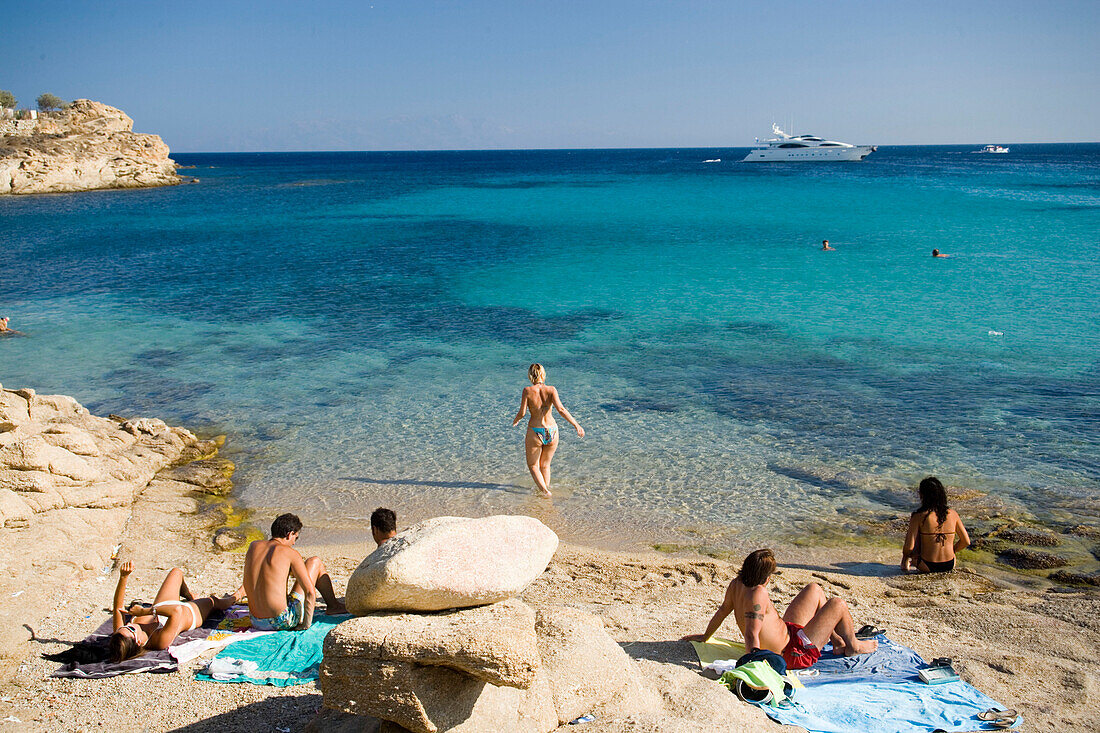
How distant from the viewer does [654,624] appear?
6566 millimetres

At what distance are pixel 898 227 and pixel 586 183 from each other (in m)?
45.0

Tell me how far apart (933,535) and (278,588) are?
6.05 metres

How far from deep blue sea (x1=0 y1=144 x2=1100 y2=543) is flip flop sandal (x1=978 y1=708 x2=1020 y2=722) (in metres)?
3.80

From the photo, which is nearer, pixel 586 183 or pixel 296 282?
pixel 296 282

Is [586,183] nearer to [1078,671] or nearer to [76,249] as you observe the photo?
[76,249]

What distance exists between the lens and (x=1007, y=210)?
140 ft

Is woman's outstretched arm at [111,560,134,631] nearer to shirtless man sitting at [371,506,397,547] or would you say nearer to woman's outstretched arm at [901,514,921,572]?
shirtless man sitting at [371,506,397,547]

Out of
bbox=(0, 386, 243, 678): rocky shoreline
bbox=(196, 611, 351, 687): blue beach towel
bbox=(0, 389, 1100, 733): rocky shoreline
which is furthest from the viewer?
bbox=(0, 386, 243, 678): rocky shoreline

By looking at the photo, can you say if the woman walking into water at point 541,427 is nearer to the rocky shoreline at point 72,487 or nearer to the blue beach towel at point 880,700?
the rocky shoreline at point 72,487

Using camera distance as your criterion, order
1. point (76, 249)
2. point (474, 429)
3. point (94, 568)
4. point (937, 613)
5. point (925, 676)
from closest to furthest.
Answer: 1. point (925, 676)
2. point (937, 613)
3. point (94, 568)
4. point (474, 429)
5. point (76, 249)

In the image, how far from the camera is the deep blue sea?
10.1 meters

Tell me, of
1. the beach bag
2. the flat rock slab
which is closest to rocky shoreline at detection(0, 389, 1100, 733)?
the flat rock slab

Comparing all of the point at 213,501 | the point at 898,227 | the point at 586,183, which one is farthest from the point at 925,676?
the point at 586,183

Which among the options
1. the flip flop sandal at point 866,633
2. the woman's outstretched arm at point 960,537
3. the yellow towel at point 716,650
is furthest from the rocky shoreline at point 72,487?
the woman's outstretched arm at point 960,537
